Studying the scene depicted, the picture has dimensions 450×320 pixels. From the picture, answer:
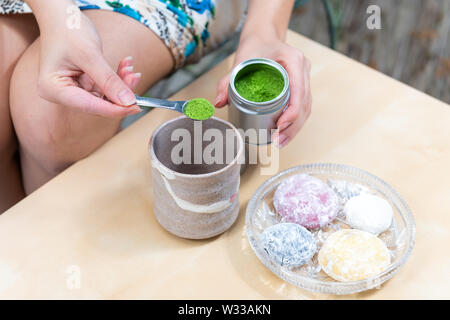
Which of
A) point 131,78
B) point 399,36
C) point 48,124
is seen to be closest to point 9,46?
point 48,124

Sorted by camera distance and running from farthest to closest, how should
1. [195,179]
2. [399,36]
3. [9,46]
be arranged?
1. [399,36]
2. [9,46]
3. [195,179]

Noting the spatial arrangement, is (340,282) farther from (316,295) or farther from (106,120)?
(106,120)

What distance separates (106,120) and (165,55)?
16 cm

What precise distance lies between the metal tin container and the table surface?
103mm

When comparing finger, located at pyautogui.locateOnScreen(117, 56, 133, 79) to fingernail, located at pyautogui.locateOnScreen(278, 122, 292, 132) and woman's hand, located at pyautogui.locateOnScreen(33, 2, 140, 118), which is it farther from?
fingernail, located at pyautogui.locateOnScreen(278, 122, 292, 132)

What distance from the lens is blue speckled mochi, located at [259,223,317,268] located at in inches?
26.1

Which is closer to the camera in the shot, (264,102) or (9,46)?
(264,102)

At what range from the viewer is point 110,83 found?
68 cm

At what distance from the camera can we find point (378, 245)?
0.67 m

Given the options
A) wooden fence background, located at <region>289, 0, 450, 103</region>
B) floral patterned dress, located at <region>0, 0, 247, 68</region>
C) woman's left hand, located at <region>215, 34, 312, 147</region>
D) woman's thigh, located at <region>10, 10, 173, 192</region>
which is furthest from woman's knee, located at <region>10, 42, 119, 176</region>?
wooden fence background, located at <region>289, 0, 450, 103</region>

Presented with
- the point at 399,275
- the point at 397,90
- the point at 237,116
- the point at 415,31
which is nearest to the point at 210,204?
the point at 237,116

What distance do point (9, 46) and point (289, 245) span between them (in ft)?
1.79

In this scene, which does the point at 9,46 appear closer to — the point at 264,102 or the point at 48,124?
the point at 48,124
